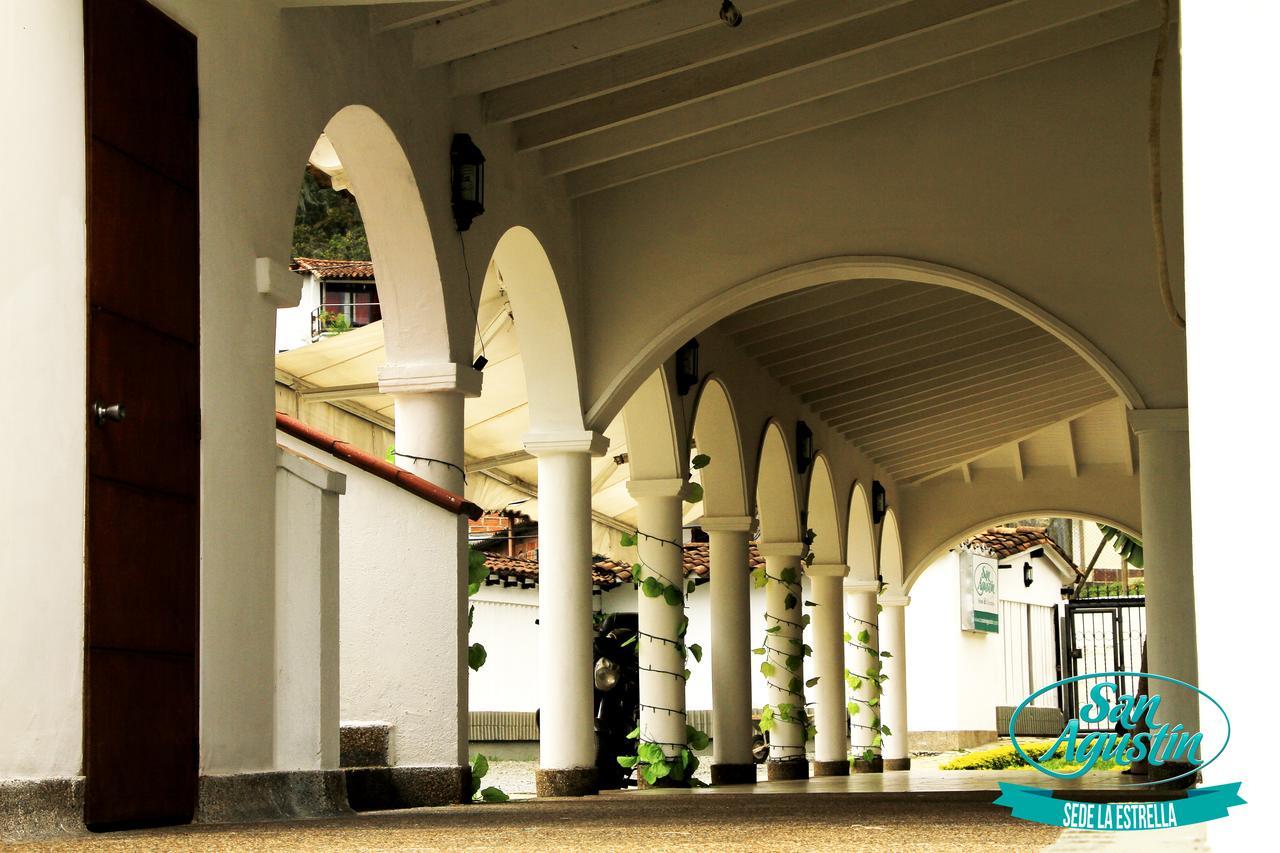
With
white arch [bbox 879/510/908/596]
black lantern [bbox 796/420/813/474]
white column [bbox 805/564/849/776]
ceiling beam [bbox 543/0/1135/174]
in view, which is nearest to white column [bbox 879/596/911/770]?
white arch [bbox 879/510/908/596]

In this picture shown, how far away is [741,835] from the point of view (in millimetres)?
3520

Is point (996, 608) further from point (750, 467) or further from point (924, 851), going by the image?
point (924, 851)

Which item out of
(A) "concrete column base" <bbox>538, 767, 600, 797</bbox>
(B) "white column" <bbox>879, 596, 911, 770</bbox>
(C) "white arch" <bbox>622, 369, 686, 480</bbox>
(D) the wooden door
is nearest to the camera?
(D) the wooden door

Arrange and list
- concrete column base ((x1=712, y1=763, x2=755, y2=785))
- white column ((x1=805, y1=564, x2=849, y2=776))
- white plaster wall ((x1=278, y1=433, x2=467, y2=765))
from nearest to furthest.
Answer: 1. white plaster wall ((x1=278, y1=433, x2=467, y2=765))
2. concrete column base ((x1=712, y1=763, x2=755, y2=785))
3. white column ((x1=805, y1=564, x2=849, y2=776))

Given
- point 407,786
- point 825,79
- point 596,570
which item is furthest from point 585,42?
point 596,570

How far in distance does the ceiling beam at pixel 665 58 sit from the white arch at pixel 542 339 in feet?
2.99

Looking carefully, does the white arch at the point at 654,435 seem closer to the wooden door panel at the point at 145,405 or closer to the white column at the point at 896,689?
the wooden door panel at the point at 145,405

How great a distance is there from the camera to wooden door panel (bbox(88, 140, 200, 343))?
4.31m

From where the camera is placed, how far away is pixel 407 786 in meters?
6.21

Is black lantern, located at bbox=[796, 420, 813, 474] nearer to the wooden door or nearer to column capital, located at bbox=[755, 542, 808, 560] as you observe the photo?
column capital, located at bbox=[755, 542, 808, 560]

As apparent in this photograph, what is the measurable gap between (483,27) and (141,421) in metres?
2.89

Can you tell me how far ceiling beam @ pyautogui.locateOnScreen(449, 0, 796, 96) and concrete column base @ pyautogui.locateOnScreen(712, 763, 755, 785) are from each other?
573 cm

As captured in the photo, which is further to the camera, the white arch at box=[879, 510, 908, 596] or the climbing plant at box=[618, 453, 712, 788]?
the white arch at box=[879, 510, 908, 596]

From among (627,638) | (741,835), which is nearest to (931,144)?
(627,638)
